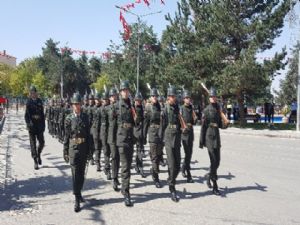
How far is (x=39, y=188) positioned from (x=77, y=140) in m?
2.18

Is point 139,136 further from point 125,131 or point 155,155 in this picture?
point 125,131

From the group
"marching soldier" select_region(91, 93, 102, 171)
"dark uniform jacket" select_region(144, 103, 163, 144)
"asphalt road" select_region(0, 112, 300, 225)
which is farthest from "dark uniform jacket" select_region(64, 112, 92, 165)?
"marching soldier" select_region(91, 93, 102, 171)

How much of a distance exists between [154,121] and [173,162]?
231 cm

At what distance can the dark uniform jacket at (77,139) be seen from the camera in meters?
8.01

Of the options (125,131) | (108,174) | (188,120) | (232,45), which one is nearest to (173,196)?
(125,131)

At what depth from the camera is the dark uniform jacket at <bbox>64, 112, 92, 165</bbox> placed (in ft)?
26.3

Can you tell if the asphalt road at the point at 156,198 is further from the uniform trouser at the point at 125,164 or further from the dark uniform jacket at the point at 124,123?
the dark uniform jacket at the point at 124,123

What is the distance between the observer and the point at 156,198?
8758mm

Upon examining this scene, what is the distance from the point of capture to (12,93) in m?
77.3

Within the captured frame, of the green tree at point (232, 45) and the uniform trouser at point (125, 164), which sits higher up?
the green tree at point (232, 45)

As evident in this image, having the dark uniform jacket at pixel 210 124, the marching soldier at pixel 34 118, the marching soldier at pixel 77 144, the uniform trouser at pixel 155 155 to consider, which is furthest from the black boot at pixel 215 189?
the marching soldier at pixel 34 118

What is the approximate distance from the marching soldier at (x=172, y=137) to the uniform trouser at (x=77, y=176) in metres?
1.71

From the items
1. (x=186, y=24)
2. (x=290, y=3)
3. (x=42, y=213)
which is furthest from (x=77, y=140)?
(x=186, y=24)

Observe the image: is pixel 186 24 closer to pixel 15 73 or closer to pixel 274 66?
pixel 274 66
